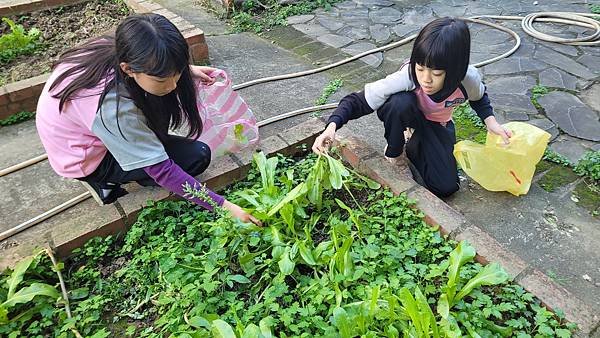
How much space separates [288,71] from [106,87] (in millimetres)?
2156

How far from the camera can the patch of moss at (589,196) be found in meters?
2.53

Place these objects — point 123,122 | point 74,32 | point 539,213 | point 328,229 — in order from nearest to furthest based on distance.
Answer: point 123,122 < point 328,229 < point 539,213 < point 74,32

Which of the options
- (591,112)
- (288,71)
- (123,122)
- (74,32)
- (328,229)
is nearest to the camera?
(123,122)

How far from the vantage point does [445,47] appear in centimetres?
204

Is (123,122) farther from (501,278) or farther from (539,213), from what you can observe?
(539,213)

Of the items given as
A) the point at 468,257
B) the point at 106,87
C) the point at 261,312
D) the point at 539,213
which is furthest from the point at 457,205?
the point at 106,87

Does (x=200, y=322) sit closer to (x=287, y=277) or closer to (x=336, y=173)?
(x=287, y=277)

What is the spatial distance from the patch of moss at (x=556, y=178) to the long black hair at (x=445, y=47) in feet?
3.30

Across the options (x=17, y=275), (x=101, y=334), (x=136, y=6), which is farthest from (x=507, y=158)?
(x=136, y=6)

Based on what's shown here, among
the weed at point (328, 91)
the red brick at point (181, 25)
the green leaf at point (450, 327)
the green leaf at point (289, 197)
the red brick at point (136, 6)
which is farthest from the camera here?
the red brick at point (136, 6)

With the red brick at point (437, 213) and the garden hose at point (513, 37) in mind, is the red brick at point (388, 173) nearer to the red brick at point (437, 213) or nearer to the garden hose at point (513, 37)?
the red brick at point (437, 213)

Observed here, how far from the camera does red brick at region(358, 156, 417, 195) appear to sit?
2281mm

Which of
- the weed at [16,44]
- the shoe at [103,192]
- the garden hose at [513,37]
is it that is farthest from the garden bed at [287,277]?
the weed at [16,44]

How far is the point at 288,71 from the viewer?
389 centimetres
